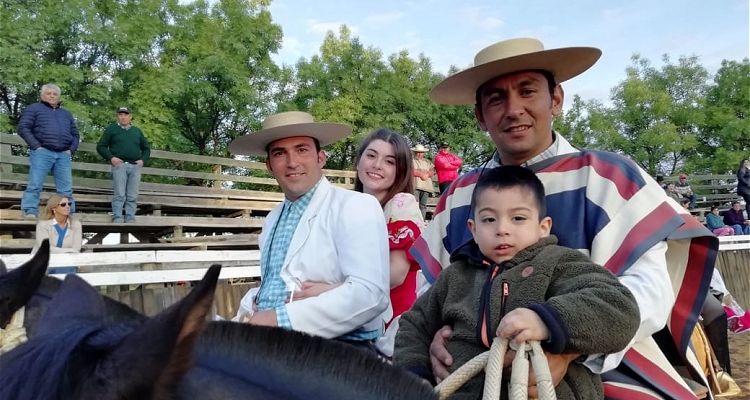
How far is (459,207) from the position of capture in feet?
8.36

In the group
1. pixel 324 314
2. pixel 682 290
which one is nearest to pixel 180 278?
pixel 324 314

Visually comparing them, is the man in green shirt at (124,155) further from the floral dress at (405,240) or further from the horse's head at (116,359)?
the horse's head at (116,359)

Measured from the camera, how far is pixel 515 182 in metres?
1.99

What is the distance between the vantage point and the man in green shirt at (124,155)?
12.8 m

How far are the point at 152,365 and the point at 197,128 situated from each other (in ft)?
71.4

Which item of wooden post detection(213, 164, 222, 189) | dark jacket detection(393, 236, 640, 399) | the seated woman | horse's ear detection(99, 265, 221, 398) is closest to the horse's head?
horse's ear detection(99, 265, 221, 398)

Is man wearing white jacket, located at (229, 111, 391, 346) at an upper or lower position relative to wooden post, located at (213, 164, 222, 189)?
lower

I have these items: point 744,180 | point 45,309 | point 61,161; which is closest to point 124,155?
point 61,161

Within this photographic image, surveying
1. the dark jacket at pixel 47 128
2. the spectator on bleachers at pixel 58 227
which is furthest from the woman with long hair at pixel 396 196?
the dark jacket at pixel 47 128

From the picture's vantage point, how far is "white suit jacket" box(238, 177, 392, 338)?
2822mm

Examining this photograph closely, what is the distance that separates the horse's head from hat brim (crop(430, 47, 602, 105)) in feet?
5.72

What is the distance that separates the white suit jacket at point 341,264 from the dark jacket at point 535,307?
758 millimetres

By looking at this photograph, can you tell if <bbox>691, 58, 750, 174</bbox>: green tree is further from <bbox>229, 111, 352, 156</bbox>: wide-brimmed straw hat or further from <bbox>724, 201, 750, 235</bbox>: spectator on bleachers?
<bbox>229, 111, 352, 156</bbox>: wide-brimmed straw hat

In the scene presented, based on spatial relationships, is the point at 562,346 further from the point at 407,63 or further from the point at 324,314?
the point at 407,63
